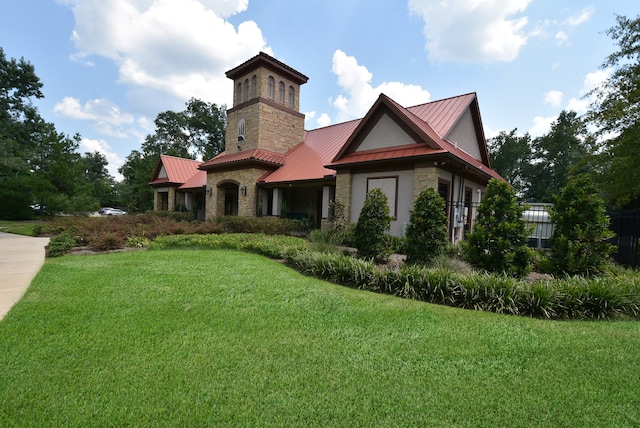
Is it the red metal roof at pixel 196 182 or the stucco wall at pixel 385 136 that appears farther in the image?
the red metal roof at pixel 196 182

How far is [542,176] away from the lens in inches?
1606

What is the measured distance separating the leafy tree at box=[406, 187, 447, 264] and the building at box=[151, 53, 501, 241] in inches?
113

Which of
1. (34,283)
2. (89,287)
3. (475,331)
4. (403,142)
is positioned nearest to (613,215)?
(403,142)

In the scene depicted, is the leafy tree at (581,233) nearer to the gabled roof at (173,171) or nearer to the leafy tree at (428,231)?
the leafy tree at (428,231)

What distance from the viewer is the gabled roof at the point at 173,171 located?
85.2 feet

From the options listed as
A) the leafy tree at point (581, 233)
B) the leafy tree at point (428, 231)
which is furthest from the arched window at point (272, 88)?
the leafy tree at point (581, 233)

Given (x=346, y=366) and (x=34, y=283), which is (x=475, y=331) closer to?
(x=346, y=366)

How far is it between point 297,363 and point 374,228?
5.45m

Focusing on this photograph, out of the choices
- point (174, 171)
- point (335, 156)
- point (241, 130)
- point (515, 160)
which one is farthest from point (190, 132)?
point (515, 160)

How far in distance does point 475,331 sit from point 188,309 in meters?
4.30

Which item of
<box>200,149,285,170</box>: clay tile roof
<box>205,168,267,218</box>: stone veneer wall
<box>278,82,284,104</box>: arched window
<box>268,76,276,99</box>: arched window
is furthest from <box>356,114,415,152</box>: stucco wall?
<box>278,82,284,104</box>: arched window

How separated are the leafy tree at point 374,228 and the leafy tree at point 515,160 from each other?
4197 cm

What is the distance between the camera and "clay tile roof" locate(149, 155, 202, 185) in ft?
85.3

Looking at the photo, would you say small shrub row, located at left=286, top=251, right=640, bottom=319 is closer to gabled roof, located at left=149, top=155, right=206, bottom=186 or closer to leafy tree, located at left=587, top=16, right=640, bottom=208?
leafy tree, located at left=587, top=16, right=640, bottom=208
